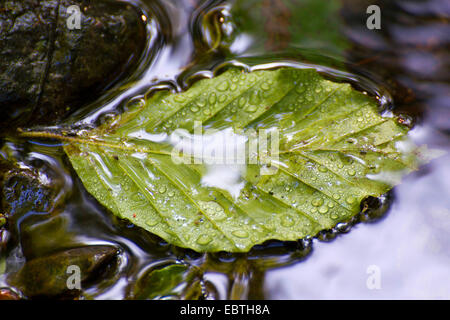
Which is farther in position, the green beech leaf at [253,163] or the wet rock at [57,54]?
the wet rock at [57,54]

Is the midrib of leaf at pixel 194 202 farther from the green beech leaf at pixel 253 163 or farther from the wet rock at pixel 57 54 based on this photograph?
the wet rock at pixel 57 54

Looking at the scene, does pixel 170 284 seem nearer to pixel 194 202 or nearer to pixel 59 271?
pixel 194 202

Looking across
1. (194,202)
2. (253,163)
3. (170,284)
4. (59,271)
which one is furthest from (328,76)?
(59,271)

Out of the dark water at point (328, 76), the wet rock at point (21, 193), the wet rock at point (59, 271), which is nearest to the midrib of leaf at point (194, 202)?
the dark water at point (328, 76)

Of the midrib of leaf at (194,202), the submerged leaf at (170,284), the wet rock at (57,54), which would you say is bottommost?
the submerged leaf at (170,284)

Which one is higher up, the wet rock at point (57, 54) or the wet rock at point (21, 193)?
the wet rock at point (57, 54)
